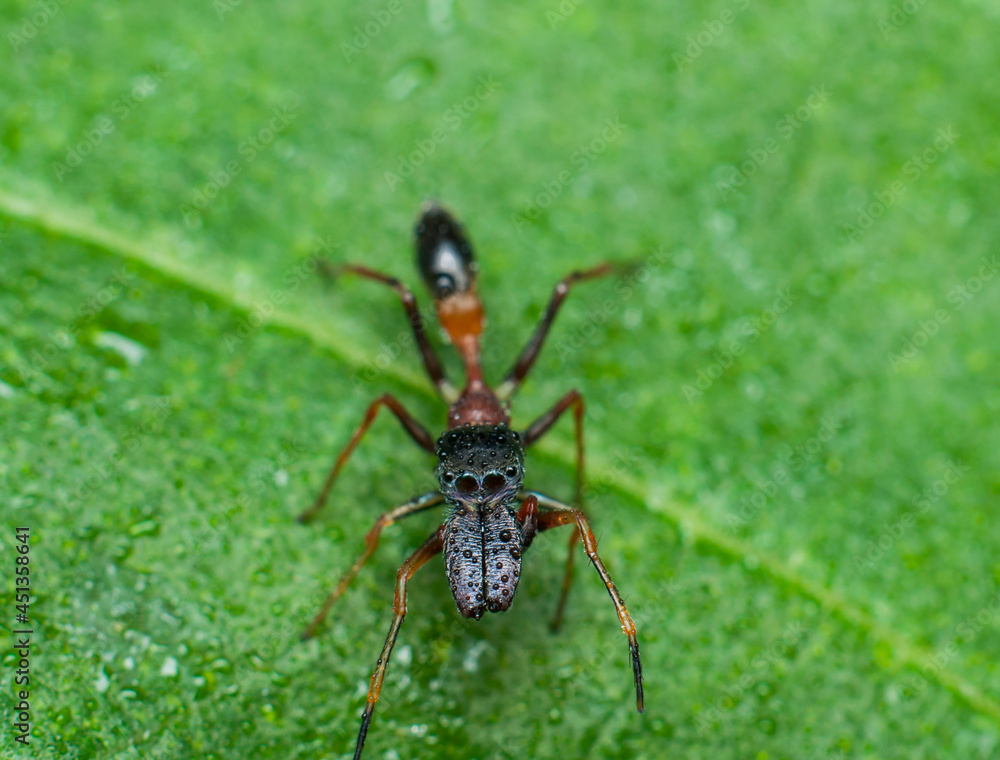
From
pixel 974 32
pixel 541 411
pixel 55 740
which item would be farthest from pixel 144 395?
pixel 974 32

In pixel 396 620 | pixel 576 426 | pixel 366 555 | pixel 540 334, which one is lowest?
pixel 396 620

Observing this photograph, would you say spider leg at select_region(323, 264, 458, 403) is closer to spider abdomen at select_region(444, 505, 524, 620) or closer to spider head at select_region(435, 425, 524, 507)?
spider head at select_region(435, 425, 524, 507)

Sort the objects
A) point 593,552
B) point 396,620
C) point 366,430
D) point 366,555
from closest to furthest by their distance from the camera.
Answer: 1. point 396,620
2. point 593,552
3. point 366,555
4. point 366,430

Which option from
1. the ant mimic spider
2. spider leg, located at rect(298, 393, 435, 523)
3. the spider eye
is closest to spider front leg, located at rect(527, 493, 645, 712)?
the ant mimic spider

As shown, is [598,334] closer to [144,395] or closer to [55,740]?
[144,395]

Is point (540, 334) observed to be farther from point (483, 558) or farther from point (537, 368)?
point (483, 558)

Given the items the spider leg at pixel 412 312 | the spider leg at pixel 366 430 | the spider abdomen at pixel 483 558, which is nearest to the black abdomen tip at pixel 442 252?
the spider leg at pixel 412 312

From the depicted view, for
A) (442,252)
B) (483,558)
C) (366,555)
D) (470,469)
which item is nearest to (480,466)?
(470,469)

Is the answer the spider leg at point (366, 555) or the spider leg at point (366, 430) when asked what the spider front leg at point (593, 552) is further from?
the spider leg at point (366, 430)
